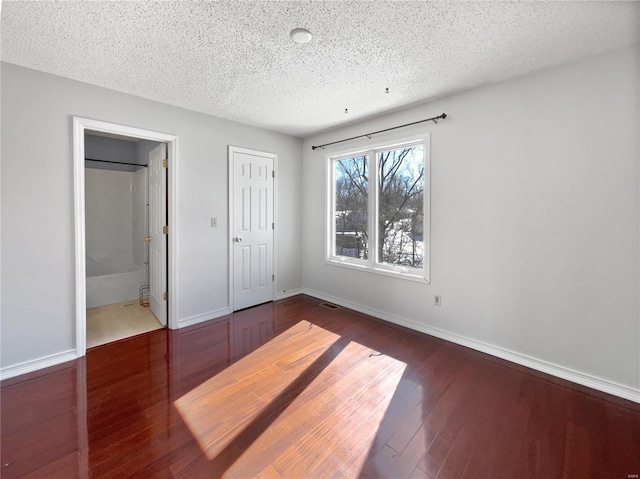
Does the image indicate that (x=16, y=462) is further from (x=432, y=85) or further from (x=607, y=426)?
(x=432, y=85)

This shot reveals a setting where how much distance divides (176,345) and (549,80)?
4047mm

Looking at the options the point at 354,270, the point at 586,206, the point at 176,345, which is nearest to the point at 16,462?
the point at 176,345

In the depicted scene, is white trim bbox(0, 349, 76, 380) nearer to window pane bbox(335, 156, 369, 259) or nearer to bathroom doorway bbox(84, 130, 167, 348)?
bathroom doorway bbox(84, 130, 167, 348)

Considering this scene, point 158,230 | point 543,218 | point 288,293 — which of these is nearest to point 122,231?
point 158,230

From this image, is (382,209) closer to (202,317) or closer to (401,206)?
(401,206)

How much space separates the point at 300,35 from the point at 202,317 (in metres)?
3.08

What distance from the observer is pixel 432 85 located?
2621 millimetres

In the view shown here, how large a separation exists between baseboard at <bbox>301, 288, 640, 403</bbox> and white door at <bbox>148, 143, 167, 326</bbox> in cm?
250

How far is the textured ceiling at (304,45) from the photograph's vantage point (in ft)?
5.49

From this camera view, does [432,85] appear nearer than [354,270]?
Yes

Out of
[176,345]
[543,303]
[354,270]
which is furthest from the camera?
[354,270]

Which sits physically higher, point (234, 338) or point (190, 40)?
point (190, 40)

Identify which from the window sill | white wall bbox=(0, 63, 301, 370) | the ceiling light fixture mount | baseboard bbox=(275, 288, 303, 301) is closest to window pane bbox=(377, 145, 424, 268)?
the window sill

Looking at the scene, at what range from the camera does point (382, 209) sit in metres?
3.62
